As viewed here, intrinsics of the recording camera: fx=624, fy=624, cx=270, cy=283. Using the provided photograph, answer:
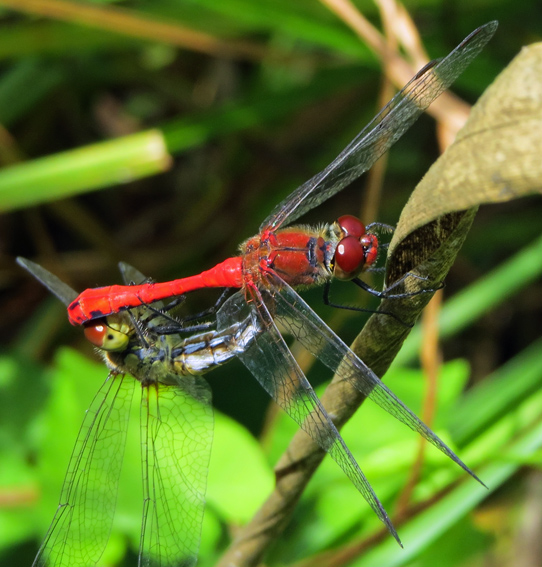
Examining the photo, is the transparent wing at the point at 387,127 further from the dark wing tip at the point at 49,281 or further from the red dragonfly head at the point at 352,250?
the dark wing tip at the point at 49,281

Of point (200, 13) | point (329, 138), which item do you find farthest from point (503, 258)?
point (200, 13)

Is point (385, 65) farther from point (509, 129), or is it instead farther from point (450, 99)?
point (509, 129)

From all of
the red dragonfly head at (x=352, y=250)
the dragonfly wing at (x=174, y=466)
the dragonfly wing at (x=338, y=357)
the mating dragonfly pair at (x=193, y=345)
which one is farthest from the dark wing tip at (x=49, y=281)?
the red dragonfly head at (x=352, y=250)

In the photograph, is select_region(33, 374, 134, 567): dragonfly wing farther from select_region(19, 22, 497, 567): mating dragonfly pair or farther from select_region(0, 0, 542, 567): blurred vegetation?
select_region(0, 0, 542, 567): blurred vegetation

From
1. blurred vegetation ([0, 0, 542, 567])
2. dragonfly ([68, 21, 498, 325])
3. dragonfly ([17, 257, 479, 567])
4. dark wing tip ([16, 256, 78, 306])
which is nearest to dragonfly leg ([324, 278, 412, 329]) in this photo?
dragonfly ([68, 21, 498, 325])

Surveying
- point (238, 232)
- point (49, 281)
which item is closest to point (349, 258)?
point (49, 281)

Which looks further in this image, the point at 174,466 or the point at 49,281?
the point at 49,281

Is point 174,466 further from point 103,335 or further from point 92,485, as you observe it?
point 103,335
